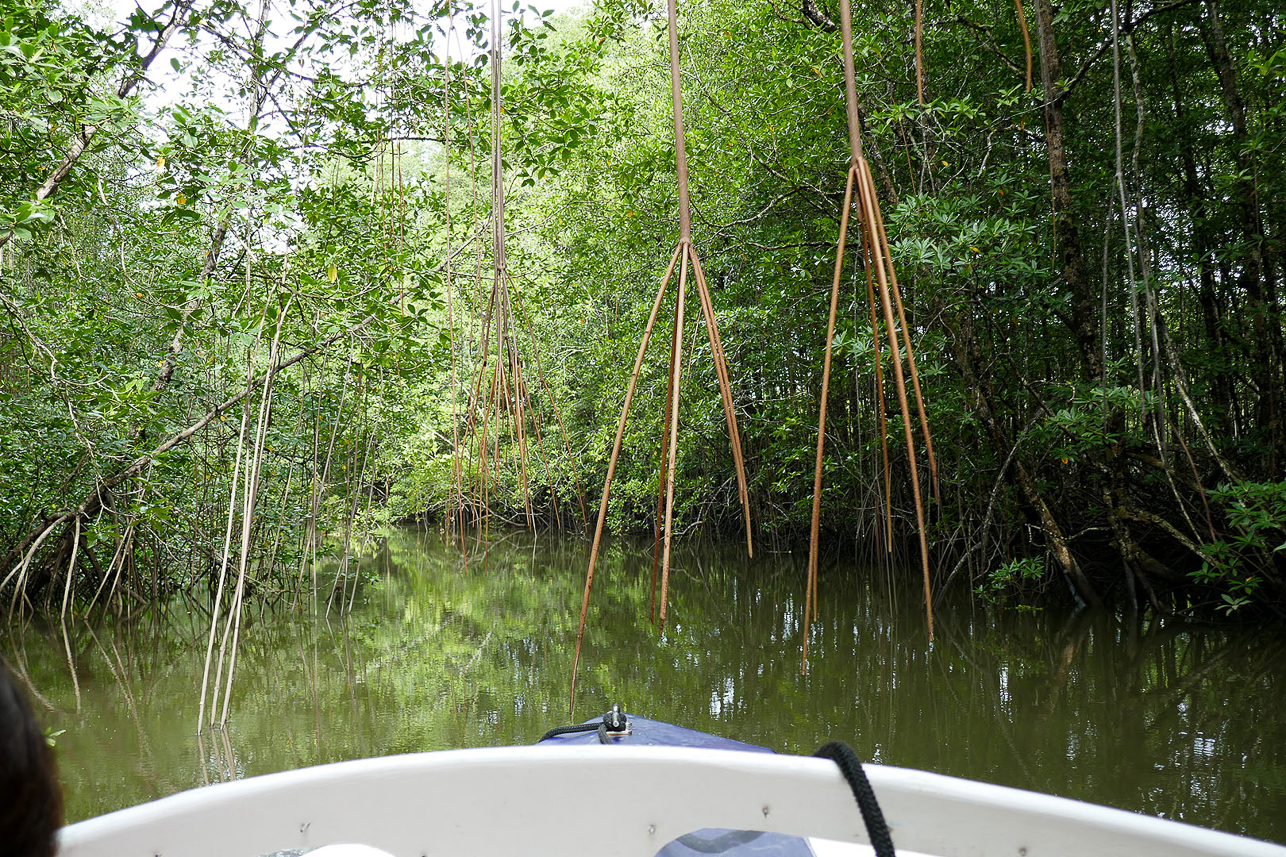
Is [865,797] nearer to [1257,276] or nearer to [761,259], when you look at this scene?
[1257,276]

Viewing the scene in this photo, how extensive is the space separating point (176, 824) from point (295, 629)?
552 centimetres

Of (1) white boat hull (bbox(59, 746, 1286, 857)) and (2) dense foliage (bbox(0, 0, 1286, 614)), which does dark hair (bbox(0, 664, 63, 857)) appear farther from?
(2) dense foliage (bbox(0, 0, 1286, 614))

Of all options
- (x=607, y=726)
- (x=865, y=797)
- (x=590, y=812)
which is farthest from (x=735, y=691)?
(x=865, y=797)

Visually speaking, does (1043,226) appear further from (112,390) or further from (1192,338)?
(112,390)

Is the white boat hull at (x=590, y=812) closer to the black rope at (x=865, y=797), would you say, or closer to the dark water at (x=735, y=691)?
the black rope at (x=865, y=797)

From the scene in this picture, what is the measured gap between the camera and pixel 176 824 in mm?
888

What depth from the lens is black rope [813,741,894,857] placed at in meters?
0.68

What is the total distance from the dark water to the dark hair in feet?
10.0

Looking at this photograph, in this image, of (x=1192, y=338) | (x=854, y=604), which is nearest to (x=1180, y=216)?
(x=1192, y=338)

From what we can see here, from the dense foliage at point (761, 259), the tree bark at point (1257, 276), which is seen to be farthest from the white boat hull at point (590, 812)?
the tree bark at point (1257, 276)

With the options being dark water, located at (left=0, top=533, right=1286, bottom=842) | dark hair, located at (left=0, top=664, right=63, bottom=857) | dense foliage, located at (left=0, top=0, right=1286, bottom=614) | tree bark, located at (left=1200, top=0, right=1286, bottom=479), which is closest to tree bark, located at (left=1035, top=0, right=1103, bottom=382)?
dense foliage, located at (left=0, top=0, right=1286, bottom=614)

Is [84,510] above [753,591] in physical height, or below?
above

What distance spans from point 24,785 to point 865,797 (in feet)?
2.16

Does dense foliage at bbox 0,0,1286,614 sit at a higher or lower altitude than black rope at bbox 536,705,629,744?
higher
